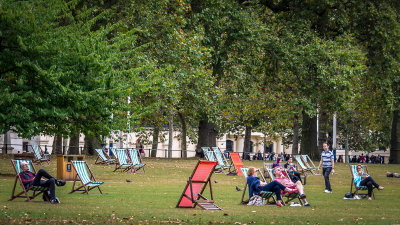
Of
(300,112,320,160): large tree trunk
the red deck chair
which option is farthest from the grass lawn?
(300,112,320,160): large tree trunk

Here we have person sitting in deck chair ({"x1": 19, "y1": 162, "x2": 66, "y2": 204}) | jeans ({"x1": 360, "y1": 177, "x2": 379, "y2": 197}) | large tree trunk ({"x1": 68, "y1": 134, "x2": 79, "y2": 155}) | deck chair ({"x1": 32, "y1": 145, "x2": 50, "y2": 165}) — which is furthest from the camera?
large tree trunk ({"x1": 68, "y1": 134, "x2": 79, "y2": 155})

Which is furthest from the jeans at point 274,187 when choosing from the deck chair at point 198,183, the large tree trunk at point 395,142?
the large tree trunk at point 395,142

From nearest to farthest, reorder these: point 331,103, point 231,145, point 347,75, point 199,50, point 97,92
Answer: point 97,92 → point 199,50 → point 347,75 → point 331,103 → point 231,145

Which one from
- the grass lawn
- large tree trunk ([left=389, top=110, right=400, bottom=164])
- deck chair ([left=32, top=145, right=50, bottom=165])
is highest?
large tree trunk ([left=389, top=110, right=400, bottom=164])

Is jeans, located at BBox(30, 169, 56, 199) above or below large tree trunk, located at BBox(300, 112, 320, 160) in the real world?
below

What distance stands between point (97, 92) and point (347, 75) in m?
18.2

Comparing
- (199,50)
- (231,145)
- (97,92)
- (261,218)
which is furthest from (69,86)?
(231,145)

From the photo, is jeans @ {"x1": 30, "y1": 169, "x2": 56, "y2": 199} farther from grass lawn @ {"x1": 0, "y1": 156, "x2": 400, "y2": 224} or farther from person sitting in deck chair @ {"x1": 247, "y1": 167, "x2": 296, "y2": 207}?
→ person sitting in deck chair @ {"x1": 247, "y1": 167, "x2": 296, "y2": 207}

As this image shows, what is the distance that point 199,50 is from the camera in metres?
28.3

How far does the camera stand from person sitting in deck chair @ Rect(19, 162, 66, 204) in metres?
14.7

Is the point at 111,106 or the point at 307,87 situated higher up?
the point at 307,87

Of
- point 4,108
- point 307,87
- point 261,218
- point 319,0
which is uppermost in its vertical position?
point 319,0

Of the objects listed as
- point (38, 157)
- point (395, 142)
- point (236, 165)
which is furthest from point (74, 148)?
point (395, 142)

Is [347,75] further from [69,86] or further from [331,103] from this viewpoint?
[69,86]
